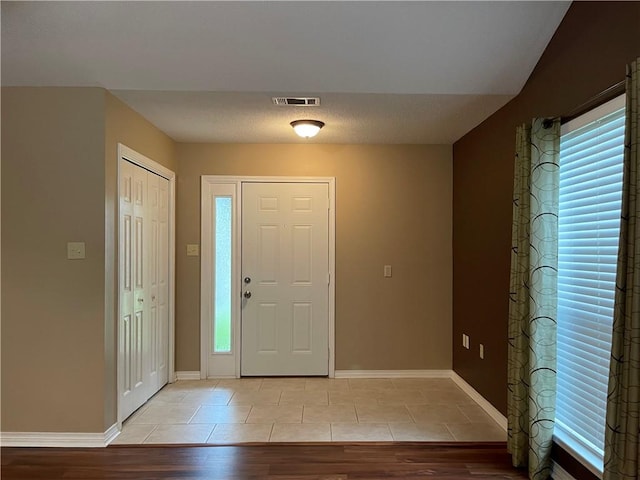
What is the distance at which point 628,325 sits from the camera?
1653 millimetres

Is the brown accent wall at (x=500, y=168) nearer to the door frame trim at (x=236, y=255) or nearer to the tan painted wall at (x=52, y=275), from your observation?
the door frame trim at (x=236, y=255)

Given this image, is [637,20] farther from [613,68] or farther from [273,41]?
[273,41]

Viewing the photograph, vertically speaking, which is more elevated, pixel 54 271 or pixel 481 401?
pixel 54 271

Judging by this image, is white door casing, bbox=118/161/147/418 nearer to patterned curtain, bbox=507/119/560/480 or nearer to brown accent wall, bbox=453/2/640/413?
patterned curtain, bbox=507/119/560/480

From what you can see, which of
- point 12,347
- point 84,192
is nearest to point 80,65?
point 84,192

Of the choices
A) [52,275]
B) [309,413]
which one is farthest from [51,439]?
[309,413]

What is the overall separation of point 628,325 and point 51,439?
3401 millimetres

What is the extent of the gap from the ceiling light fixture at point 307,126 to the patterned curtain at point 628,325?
223cm

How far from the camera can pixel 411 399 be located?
3701mm

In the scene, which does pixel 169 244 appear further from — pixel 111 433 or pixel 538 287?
pixel 538 287

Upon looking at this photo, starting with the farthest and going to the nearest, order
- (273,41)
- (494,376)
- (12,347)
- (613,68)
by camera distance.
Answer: (494,376) → (12,347) → (273,41) → (613,68)

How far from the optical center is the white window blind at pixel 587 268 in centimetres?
207

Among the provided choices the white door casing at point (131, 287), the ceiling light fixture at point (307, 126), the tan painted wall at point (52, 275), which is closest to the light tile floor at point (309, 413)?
the white door casing at point (131, 287)

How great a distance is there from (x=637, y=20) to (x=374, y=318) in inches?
126
